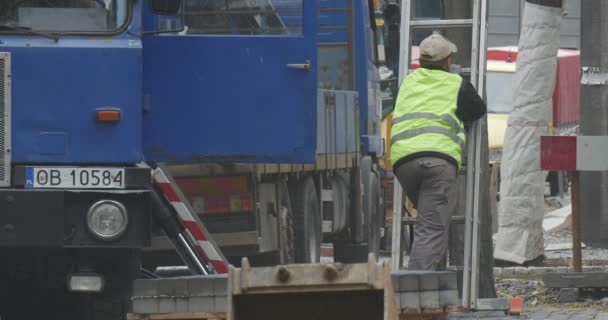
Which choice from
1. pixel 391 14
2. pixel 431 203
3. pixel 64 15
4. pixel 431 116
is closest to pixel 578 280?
pixel 431 203

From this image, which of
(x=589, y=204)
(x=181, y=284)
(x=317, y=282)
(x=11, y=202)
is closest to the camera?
(x=317, y=282)

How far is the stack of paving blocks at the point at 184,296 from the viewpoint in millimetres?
8312

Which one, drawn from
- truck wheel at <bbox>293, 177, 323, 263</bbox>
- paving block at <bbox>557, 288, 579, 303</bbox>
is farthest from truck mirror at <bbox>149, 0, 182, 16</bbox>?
paving block at <bbox>557, 288, 579, 303</bbox>

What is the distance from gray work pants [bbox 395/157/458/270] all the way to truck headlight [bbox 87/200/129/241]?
77.7 inches

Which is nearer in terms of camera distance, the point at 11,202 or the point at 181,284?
the point at 181,284

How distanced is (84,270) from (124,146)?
76 cm

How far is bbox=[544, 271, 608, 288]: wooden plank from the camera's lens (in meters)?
13.0

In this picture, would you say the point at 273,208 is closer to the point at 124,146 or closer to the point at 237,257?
the point at 237,257

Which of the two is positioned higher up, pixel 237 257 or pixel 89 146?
pixel 89 146

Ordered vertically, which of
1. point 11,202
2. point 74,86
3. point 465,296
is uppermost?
point 74,86

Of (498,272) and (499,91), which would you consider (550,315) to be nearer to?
(498,272)

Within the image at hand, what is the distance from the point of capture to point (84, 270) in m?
10.2

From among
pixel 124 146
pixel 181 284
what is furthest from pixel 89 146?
pixel 181 284

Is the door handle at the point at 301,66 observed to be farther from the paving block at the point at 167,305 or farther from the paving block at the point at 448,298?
the paving block at the point at 167,305
